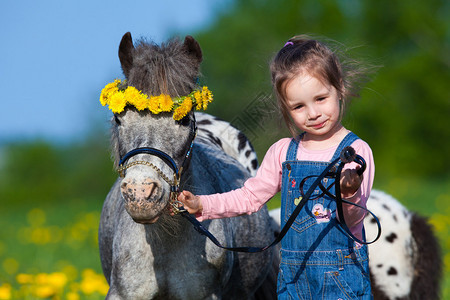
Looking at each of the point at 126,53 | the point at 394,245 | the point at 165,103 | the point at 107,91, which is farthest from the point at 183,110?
the point at 394,245

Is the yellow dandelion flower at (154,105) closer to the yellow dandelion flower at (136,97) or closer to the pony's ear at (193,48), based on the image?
the yellow dandelion flower at (136,97)

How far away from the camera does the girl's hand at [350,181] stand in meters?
2.90

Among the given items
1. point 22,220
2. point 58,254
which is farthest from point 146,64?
point 22,220

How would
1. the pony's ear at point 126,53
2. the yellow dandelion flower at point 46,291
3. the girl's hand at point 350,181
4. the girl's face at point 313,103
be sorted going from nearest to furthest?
the girl's hand at point 350,181, the girl's face at point 313,103, the pony's ear at point 126,53, the yellow dandelion flower at point 46,291

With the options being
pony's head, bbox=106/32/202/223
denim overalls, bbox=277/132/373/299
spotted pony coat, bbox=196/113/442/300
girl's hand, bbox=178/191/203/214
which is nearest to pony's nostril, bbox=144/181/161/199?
pony's head, bbox=106/32/202/223

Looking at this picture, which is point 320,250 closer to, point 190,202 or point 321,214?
point 321,214

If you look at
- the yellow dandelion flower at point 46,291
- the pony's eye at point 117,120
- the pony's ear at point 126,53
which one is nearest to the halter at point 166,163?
the pony's eye at point 117,120

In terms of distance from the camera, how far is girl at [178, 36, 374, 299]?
3195mm

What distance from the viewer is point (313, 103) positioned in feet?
10.5

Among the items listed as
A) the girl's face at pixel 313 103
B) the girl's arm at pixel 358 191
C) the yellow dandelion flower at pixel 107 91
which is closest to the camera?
the girl's arm at pixel 358 191

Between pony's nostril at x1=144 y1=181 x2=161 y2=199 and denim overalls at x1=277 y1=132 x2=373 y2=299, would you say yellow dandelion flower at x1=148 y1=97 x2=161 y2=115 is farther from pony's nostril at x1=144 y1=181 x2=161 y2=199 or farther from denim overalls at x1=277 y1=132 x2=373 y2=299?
denim overalls at x1=277 y1=132 x2=373 y2=299

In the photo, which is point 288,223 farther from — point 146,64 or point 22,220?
point 22,220

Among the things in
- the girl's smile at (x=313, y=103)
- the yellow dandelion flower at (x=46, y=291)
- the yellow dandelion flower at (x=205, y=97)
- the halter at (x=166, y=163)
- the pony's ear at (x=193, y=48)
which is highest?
the pony's ear at (x=193, y=48)

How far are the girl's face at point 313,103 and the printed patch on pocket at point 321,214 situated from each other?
0.42m
